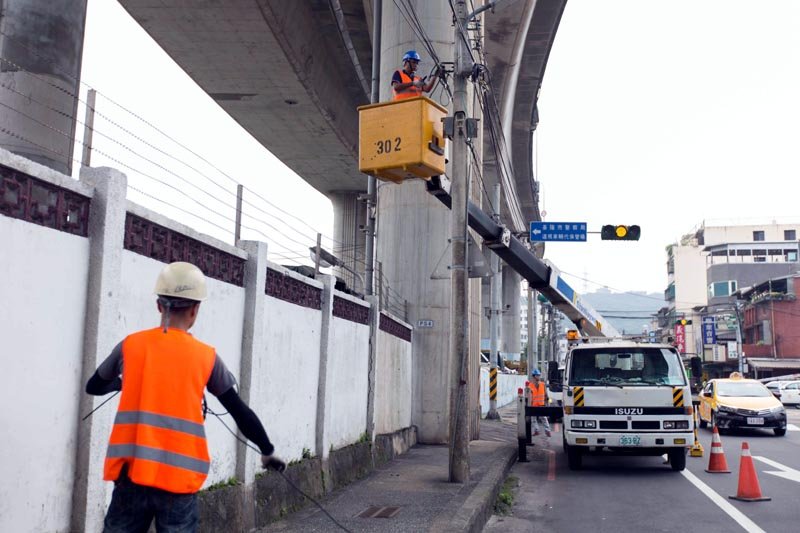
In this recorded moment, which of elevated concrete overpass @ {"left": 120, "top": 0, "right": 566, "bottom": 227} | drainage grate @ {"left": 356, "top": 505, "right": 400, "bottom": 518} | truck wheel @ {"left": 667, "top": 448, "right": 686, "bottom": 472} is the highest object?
elevated concrete overpass @ {"left": 120, "top": 0, "right": 566, "bottom": 227}

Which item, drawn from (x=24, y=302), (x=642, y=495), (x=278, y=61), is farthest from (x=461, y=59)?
(x=278, y=61)

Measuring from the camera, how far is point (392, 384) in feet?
49.0

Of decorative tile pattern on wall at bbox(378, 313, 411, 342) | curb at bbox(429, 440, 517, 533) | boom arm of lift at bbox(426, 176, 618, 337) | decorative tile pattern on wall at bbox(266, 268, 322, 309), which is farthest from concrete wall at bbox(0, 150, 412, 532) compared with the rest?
decorative tile pattern on wall at bbox(378, 313, 411, 342)

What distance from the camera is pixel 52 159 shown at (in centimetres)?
943

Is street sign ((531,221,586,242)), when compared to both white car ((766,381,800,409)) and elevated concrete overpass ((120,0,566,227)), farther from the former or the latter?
white car ((766,381,800,409))

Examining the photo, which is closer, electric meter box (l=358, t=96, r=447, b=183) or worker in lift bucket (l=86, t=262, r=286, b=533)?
worker in lift bucket (l=86, t=262, r=286, b=533)

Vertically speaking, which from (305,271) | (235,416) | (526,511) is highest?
(305,271)

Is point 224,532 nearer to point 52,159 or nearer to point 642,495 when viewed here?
point 52,159

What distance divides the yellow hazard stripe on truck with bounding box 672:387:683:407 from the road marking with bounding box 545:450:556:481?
241cm

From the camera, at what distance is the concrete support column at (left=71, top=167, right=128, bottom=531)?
514 cm

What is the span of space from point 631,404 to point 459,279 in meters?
4.23

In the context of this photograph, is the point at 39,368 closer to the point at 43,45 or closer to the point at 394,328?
the point at 43,45

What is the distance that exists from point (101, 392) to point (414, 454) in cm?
1151

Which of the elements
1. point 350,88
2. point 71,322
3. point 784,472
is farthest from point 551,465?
point 350,88
